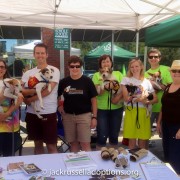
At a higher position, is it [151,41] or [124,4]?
[124,4]

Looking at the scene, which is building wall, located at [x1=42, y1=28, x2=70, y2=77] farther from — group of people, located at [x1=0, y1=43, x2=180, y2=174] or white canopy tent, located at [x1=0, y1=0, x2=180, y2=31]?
group of people, located at [x1=0, y1=43, x2=180, y2=174]

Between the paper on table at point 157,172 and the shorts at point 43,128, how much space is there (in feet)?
4.90

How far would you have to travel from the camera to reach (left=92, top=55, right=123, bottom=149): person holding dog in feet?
12.9

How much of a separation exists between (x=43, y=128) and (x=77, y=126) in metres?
0.45

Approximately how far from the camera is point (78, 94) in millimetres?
3551

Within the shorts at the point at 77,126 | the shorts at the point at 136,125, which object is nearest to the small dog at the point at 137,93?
the shorts at the point at 136,125

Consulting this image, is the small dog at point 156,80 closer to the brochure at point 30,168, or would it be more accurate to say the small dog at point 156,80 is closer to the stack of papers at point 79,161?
the stack of papers at point 79,161

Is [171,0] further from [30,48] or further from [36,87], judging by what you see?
[30,48]

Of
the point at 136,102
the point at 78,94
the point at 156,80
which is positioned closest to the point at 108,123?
the point at 136,102

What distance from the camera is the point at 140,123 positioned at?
12.5 ft

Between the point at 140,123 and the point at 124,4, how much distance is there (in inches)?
84.4

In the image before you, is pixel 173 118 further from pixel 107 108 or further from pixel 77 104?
pixel 77 104

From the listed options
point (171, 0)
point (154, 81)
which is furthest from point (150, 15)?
point (154, 81)

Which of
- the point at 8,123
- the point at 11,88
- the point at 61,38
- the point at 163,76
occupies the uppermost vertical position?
the point at 61,38
